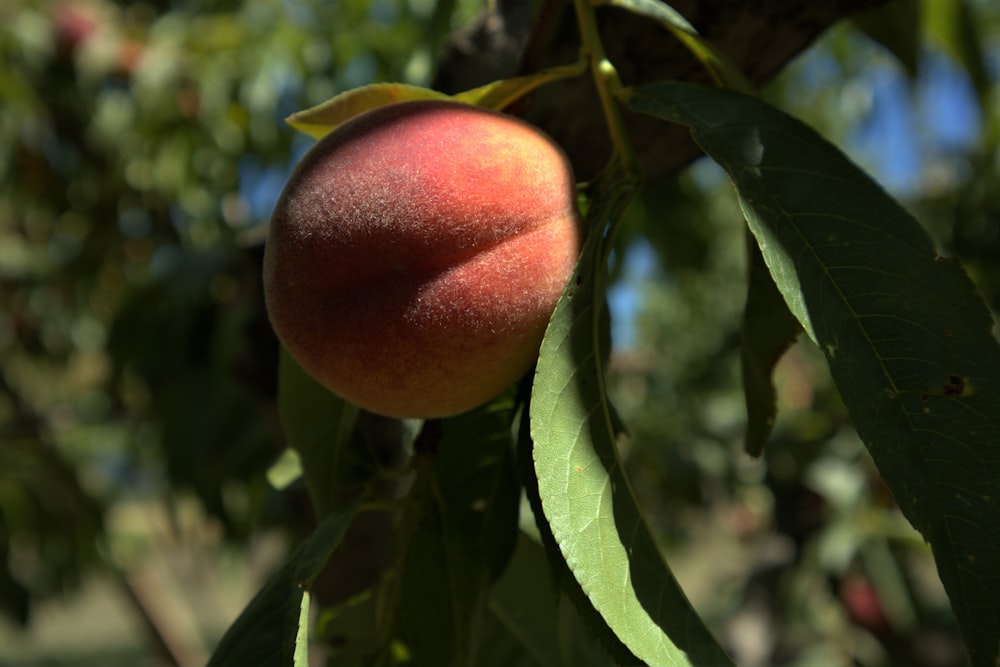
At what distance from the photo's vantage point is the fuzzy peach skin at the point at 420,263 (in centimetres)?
66

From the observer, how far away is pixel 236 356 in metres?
1.41

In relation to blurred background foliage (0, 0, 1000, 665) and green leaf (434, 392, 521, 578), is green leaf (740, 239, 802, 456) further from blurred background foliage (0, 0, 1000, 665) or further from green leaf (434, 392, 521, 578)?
blurred background foliage (0, 0, 1000, 665)

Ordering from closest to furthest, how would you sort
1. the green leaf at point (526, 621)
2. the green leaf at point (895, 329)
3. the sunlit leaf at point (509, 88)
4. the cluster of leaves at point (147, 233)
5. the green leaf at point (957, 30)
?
1. the green leaf at point (895, 329)
2. the sunlit leaf at point (509, 88)
3. the green leaf at point (526, 621)
4. the green leaf at point (957, 30)
5. the cluster of leaves at point (147, 233)

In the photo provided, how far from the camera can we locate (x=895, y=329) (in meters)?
0.60

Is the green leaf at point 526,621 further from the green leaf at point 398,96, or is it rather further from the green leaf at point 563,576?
the green leaf at point 398,96

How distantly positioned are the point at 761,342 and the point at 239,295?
0.95m

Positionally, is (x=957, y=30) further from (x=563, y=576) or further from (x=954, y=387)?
(x=563, y=576)

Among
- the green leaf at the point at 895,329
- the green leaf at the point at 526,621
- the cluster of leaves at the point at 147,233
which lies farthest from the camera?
the cluster of leaves at the point at 147,233

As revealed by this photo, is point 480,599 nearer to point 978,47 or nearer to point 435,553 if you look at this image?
point 435,553

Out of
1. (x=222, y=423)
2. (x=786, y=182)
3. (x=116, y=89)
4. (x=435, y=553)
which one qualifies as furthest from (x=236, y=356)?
(x=116, y=89)

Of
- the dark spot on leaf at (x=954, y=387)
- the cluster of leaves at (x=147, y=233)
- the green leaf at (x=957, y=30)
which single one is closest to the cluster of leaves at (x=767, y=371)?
the dark spot on leaf at (x=954, y=387)

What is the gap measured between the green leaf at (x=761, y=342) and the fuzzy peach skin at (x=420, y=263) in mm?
150

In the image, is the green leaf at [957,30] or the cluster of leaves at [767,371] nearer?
the cluster of leaves at [767,371]

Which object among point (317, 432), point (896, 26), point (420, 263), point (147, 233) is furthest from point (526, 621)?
point (147, 233)
